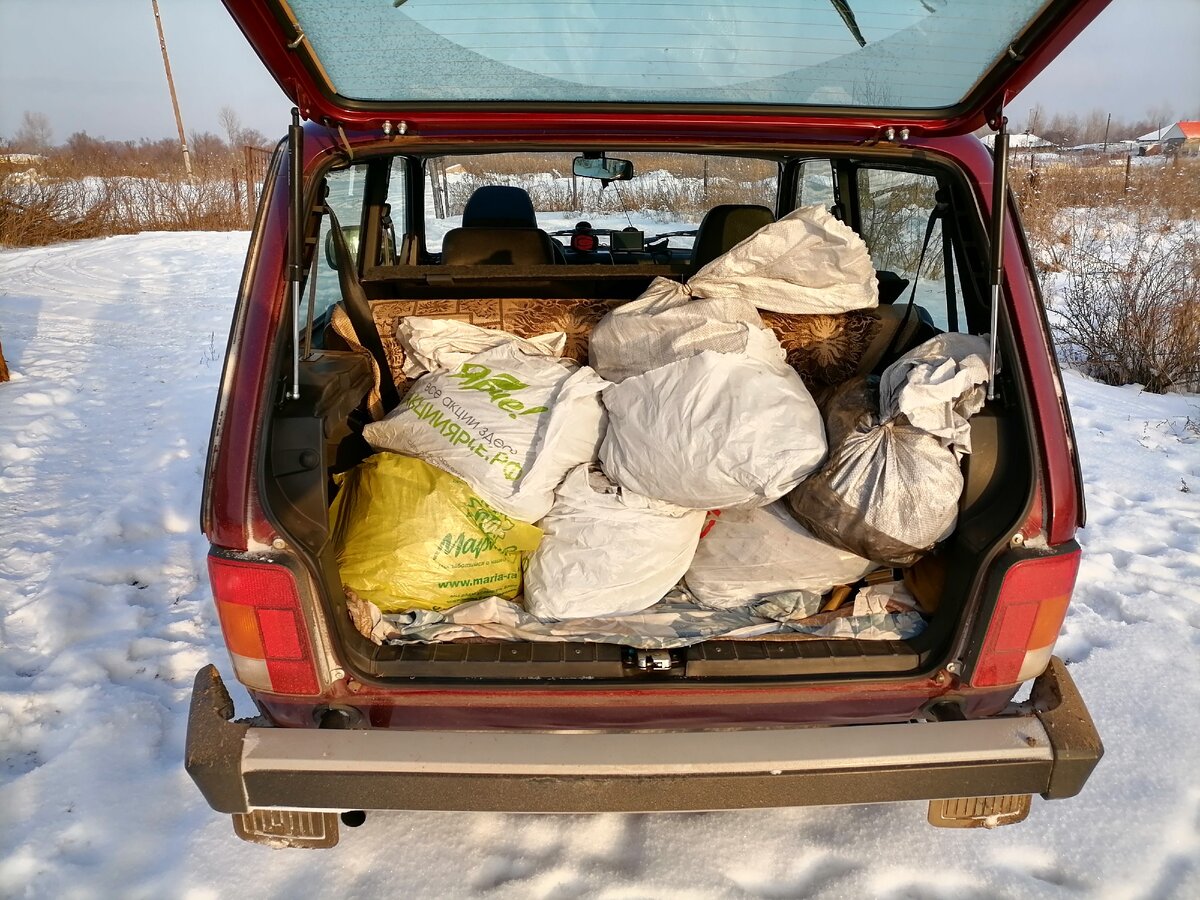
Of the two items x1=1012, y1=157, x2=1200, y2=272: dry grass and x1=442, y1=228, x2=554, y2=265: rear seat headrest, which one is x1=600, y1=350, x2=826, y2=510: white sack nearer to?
x1=442, y1=228, x2=554, y2=265: rear seat headrest

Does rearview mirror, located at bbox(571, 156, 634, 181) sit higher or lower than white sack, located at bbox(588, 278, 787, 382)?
higher

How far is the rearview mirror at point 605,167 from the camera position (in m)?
2.96

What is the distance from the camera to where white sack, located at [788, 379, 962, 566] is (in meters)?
1.80

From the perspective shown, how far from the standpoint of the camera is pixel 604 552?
2.00 m

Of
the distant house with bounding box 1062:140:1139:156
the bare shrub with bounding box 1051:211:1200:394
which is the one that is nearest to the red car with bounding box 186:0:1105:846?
the bare shrub with bounding box 1051:211:1200:394

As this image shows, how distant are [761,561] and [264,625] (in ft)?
3.88

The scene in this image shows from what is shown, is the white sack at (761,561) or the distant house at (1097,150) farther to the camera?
the distant house at (1097,150)

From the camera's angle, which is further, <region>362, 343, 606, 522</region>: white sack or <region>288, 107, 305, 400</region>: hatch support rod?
<region>362, 343, 606, 522</region>: white sack

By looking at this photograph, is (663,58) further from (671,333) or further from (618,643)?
(618,643)

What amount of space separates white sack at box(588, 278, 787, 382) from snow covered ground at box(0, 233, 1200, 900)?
120 centimetres

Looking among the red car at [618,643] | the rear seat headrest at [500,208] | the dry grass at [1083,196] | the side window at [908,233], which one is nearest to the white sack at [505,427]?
→ the red car at [618,643]

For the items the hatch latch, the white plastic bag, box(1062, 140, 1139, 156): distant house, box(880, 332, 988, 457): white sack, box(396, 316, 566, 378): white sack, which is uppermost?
box(1062, 140, 1139, 156): distant house

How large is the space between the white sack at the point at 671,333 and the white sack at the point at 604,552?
358 mm

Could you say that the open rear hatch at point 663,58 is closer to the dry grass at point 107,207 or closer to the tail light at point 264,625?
the tail light at point 264,625
